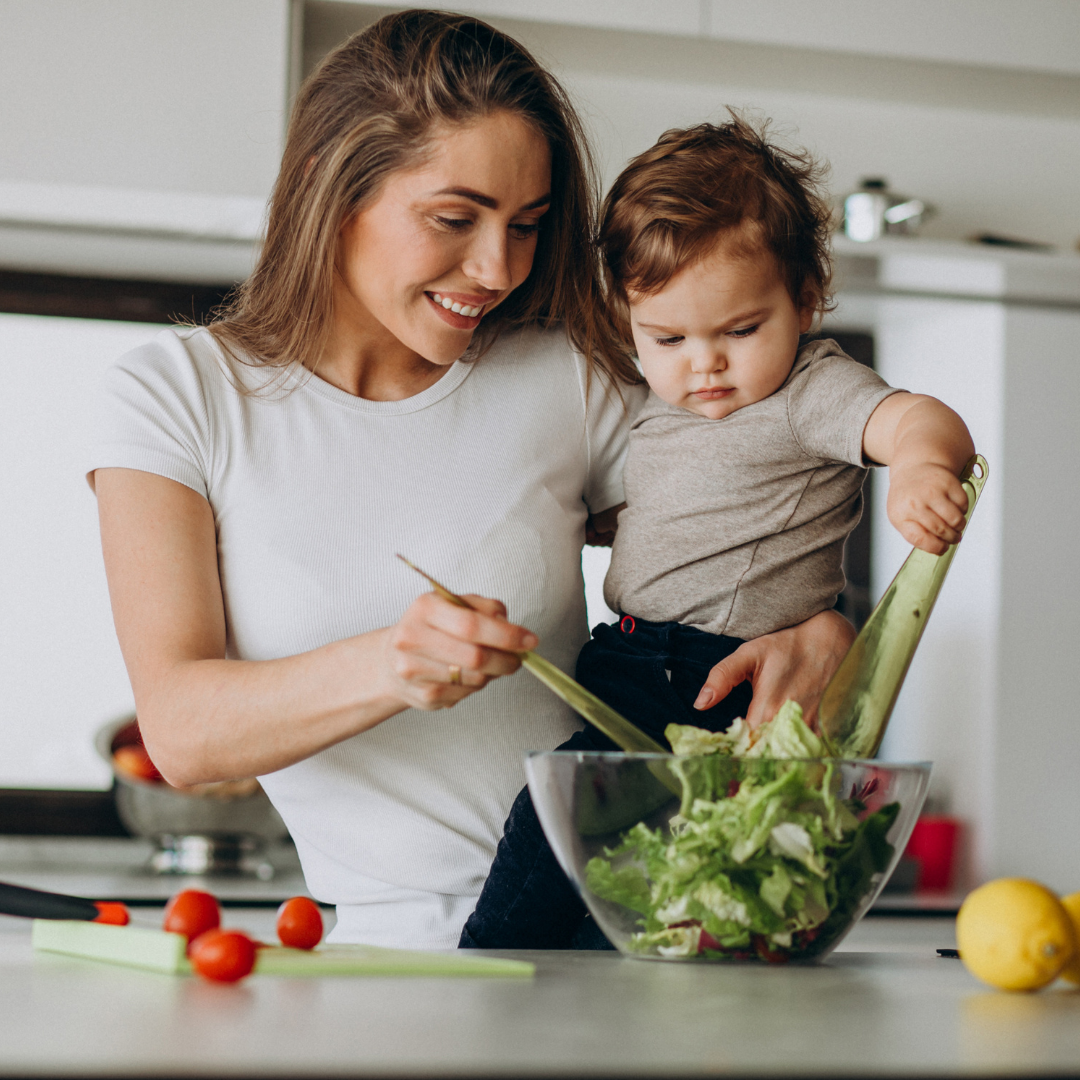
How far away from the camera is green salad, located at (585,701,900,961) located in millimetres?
728

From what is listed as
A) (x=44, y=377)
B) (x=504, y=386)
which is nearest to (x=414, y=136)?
(x=504, y=386)

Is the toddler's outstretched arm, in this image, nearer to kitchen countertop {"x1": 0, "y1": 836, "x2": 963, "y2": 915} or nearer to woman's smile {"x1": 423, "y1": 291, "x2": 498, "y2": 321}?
woman's smile {"x1": 423, "y1": 291, "x2": 498, "y2": 321}

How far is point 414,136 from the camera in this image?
3.48 feet

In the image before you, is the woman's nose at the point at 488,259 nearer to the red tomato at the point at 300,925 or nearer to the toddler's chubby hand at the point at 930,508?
the toddler's chubby hand at the point at 930,508

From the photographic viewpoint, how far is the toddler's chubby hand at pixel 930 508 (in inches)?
32.7

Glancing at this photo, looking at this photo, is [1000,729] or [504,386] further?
[1000,729]

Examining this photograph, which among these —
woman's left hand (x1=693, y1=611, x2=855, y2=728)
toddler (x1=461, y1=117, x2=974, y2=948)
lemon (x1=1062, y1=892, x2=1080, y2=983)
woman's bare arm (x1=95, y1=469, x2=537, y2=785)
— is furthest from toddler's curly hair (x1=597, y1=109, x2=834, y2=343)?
lemon (x1=1062, y1=892, x2=1080, y2=983)

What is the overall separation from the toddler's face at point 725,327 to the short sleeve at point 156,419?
0.41 m

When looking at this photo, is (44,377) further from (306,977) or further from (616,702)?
(306,977)

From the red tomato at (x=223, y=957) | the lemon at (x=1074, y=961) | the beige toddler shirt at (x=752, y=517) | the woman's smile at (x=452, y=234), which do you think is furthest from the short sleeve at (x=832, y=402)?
the red tomato at (x=223, y=957)

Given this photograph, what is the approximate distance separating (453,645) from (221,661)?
271 mm

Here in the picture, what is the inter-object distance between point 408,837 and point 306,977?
0.37m

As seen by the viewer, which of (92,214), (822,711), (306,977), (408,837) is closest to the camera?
(306,977)

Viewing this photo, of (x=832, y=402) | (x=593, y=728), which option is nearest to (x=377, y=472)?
(x=593, y=728)
